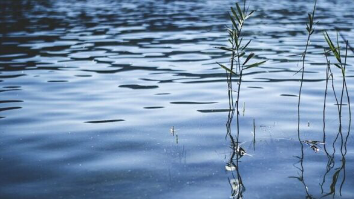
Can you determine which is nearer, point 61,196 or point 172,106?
point 61,196

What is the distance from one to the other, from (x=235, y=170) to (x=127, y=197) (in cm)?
111

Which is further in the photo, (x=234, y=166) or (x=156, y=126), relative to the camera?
(x=156, y=126)

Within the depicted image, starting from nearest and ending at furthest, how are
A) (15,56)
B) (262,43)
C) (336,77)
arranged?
1. (336,77)
2. (15,56)
3. (262,43)

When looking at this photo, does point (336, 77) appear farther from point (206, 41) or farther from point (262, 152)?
point (206, 41)

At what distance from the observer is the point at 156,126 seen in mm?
5484

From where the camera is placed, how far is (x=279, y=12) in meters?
24.7

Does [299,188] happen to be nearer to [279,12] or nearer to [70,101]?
[70,101]

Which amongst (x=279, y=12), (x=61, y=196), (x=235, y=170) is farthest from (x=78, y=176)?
(x=279, y=12)

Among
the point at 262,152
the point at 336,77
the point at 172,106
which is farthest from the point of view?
the point at 336,77

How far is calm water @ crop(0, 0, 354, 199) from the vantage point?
3.72m

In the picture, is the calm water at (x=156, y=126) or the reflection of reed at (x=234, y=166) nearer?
the reflection of reed at (x=234, y=166)

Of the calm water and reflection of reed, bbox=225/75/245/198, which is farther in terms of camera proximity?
the calm water

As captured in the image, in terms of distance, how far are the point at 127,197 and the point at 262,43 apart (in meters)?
11.1

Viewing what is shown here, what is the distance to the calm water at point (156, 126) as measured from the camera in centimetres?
372
